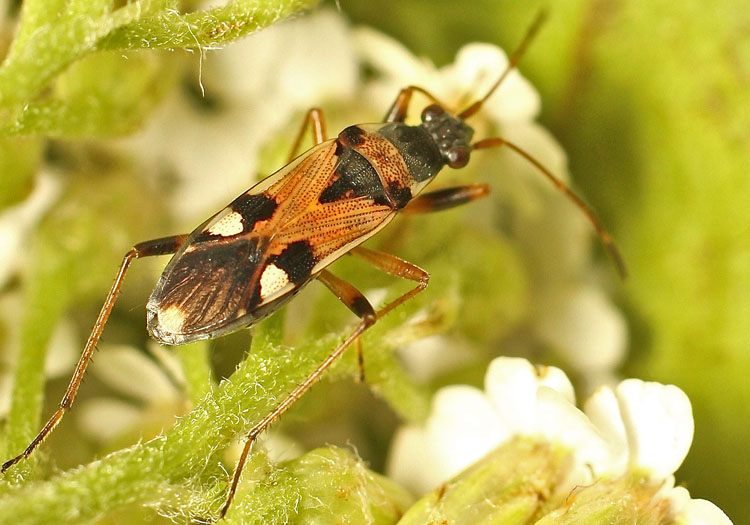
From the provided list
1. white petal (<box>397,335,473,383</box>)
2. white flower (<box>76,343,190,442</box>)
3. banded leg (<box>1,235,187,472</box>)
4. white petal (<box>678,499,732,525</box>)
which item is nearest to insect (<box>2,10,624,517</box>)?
banded leg (<box>1,235,187,472</box>)

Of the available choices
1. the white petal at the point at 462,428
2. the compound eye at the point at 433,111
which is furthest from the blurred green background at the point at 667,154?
the white petal at the point at 462,428

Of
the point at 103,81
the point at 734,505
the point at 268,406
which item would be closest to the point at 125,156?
the point at 103,81

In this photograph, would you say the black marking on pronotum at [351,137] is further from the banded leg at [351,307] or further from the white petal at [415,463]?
the white petal at [415,463]

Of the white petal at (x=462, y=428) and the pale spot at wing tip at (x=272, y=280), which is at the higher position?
the pale spot at wing tip at (x=272, y=280)

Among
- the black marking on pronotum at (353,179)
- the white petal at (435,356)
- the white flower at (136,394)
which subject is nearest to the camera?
the white flower at (136,394)

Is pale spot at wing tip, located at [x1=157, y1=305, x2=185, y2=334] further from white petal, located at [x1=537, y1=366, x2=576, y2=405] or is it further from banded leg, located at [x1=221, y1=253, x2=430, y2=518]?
white petal, located at [x1=537, y1=366, x2=576, y2=405]

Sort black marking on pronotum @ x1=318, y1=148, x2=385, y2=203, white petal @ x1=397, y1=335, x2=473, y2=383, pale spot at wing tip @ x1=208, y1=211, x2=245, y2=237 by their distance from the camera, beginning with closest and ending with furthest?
pale spot at wing tip @ x1=208, y1=211, x2=245, y2=237 → black marking on pronotum @ x1=318, y1=148, x2=385, y2=203 → white petal @ x1=397, y1=335, x2=473, y2=383

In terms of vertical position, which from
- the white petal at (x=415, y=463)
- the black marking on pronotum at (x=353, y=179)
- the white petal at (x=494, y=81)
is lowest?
the white petal at (x=415, y=463)
